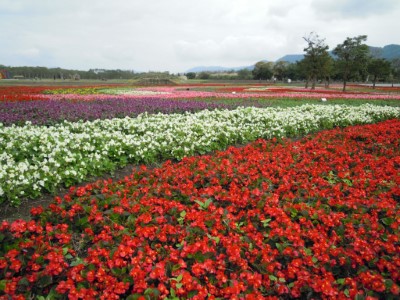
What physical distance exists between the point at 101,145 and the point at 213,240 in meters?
4.22

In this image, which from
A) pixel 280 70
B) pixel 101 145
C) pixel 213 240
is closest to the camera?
pixel 213 240

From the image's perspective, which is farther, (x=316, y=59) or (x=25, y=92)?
(x=316, y=59)

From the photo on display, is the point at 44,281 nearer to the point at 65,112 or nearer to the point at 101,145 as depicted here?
the point at 101,145

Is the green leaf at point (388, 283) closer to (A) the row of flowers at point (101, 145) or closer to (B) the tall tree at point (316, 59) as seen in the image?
(A) the row of flowers at point (101, 145)

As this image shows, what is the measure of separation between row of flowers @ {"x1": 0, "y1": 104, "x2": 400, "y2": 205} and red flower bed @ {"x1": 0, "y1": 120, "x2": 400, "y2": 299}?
0.96 meters

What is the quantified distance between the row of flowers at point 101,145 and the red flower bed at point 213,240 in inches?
37.8

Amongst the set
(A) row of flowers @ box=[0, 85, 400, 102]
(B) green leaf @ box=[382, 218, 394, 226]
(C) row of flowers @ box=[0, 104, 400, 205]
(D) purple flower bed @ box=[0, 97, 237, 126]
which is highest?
(A) row of flowers @ box=[0, 85, 400, 102]

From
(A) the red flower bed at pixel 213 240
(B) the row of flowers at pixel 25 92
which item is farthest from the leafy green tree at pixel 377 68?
(A) the red flower bed at pixel 213 240

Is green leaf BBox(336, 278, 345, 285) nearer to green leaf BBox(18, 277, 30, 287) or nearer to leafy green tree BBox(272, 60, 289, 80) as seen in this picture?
green leaf BBox(18, 277, 30, 287)

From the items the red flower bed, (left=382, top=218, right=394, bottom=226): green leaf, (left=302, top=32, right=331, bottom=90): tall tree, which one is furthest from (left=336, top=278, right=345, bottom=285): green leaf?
(left=302, top=32, right=331, bottom=90): tall tree

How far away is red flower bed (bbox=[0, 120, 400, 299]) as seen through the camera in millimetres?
2877

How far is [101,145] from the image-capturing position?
22.3ft

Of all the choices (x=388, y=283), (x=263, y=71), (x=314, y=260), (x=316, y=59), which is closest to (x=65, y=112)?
(x=314, y=260)

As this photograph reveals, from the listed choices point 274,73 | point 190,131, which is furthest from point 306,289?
point 274,73
